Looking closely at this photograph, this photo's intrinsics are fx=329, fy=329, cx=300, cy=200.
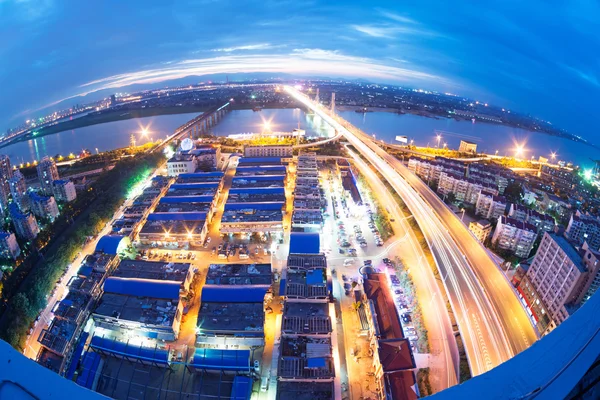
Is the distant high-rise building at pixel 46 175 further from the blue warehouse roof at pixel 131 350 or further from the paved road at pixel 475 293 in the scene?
the paved road at pixel 475 293

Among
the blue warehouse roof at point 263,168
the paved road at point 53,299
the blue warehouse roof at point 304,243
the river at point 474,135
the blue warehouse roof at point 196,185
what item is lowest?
the paved road at point 53,299

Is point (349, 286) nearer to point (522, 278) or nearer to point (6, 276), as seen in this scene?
point (522, 278)

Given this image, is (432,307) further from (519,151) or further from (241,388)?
(519,151)

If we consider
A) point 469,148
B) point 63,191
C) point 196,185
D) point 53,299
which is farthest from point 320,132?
point 53,299

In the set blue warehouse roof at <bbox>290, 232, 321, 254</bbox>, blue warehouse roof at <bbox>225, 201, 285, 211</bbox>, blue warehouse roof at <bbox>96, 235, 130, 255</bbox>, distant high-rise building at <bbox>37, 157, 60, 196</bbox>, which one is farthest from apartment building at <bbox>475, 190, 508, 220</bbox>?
distant high-rise building at <bbox>37, 157, 60, 196</bbox>

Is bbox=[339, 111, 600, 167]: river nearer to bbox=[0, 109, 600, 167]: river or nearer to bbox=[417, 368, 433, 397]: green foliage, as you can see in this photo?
bbox=[0, 109, 600, 167]: river

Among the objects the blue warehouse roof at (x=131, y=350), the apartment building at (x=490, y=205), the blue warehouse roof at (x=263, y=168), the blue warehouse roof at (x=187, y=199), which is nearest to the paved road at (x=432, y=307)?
the apartment building at (x=490, y=205)
